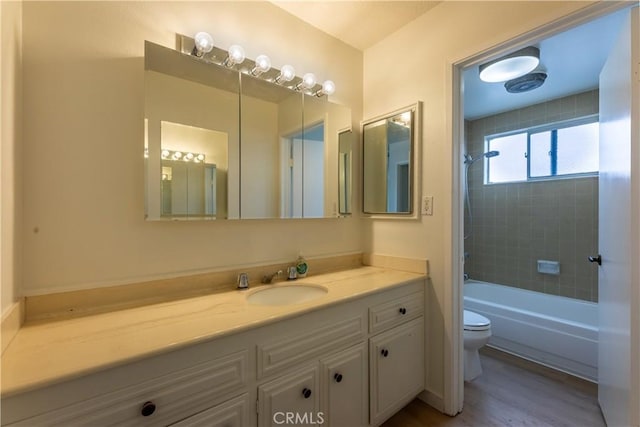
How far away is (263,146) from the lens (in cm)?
162

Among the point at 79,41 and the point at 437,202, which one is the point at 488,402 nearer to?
the point at 437,202

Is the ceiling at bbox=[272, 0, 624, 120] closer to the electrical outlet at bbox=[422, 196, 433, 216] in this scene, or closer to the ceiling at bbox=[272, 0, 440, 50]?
the ceiling at bbox=[272, 0, 440, 50]

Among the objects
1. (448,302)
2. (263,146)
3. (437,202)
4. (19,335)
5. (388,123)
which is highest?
(388,123)

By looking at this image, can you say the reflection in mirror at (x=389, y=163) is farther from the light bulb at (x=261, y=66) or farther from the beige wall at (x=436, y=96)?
the light bulb at (x=261, y=66)

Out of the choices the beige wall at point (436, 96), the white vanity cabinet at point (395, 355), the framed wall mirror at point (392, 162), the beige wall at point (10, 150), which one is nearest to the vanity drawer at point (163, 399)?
the beige wall at point (10, 150)

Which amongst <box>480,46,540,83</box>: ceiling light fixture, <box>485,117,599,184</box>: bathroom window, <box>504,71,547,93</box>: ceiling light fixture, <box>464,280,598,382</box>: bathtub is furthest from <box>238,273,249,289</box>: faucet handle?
<box>485,117,599,184</box>: bathroom window

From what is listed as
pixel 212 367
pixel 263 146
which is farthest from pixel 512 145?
pixel 212 367

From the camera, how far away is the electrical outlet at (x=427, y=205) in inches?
67.4

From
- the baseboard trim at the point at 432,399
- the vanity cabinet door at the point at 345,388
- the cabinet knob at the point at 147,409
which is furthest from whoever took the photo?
the baseboard trim at the point at 432,399

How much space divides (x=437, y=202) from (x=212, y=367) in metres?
1.43

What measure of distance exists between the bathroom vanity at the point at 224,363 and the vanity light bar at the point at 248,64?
1.19 metres

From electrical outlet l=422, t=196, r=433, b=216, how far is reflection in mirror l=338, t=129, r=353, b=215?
1.72ft

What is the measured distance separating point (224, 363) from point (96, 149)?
3.24 ft

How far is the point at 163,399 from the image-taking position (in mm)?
828
